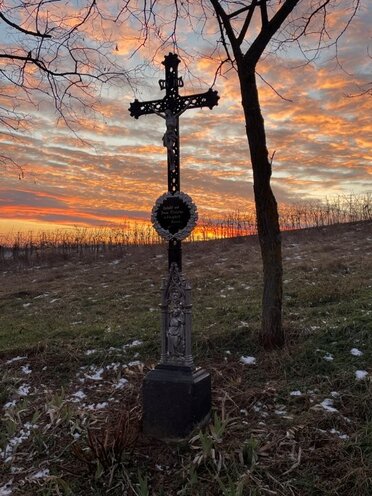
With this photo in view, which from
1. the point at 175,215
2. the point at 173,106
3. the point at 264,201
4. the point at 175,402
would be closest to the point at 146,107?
the point at 173,106

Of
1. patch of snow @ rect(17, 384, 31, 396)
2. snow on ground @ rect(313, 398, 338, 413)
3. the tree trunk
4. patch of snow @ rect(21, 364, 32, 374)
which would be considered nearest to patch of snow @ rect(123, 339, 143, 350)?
patch of snow @ rect(21, 364, 32, 374)

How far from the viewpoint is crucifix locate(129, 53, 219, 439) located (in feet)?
15.4

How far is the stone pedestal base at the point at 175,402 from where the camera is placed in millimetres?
4648

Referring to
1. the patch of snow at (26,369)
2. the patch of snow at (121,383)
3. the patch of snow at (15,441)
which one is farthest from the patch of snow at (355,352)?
the patch of snow at (26,369)

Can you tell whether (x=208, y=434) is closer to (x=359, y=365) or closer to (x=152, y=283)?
(x=359, y=365)

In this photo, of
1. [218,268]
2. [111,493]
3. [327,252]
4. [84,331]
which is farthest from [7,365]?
[327,252]

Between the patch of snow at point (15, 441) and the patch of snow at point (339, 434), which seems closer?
the patch of snow at point (339, 434)

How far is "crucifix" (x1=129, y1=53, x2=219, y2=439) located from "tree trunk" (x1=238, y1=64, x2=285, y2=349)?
144 cm

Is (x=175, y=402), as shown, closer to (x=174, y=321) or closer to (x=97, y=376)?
(x=174, y=321)

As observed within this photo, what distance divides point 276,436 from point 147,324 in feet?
14.8

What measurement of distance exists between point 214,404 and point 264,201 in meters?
2.77

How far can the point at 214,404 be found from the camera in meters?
5.06

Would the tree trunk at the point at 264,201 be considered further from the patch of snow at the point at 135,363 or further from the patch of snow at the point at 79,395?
the patch of snow at the point at 79,395

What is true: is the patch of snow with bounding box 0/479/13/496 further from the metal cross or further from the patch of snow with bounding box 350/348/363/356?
the patch of snow with bounding box 350/348/363/356
